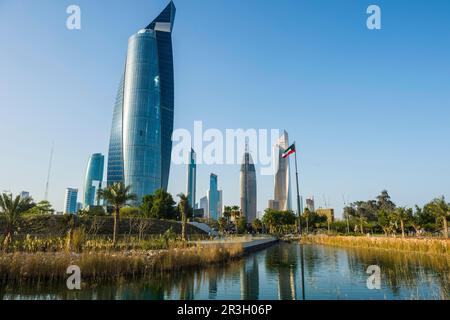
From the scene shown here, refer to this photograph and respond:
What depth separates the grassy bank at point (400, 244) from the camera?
89.9 ft

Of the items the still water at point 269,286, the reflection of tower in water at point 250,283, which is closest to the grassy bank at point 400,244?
the still water at point 269,286

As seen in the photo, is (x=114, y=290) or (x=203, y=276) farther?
(x=203, y=276)

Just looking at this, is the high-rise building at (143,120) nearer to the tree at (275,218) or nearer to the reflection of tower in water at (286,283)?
the tree at (275,218)

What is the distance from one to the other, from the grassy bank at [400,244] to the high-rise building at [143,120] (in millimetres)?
108527

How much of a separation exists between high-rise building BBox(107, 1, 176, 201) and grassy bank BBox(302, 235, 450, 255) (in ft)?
356

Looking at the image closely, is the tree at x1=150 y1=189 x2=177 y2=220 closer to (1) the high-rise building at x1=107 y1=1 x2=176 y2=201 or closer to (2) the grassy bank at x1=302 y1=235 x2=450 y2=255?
(2) the grassy bank at x1=302 y1=235 x2=450 y2=255

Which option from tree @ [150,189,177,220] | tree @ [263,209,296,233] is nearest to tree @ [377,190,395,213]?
tree @ [263,209,296,233]

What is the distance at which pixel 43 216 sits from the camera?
148 feet

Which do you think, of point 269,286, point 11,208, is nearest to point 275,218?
point 11,208
